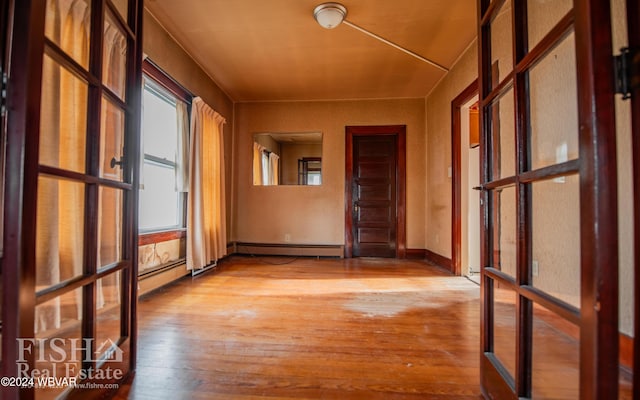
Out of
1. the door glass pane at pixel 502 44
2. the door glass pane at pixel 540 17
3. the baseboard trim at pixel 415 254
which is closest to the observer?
the door glass pane at pixel 540 17

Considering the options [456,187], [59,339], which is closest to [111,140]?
[59,339]

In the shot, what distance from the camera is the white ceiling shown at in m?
2.35

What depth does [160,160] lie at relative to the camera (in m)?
2.84

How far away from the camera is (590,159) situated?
0.59 m

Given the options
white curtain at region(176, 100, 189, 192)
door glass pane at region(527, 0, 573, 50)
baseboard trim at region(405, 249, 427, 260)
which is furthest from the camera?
baseboard trim at region(405, 249, 427, 260)

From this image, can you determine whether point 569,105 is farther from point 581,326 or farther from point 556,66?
point 581,326

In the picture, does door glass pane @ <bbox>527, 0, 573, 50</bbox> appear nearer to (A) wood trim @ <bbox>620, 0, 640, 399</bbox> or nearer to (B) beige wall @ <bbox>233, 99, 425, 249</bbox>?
(A) wood trim @ <bbox>620, 0, 640, 399</bbox>

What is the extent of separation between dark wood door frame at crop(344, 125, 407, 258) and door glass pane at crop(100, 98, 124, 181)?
3499 millimetres

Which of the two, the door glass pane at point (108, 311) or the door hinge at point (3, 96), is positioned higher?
the door hinge at point (3, 96)

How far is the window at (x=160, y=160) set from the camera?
2602 mm

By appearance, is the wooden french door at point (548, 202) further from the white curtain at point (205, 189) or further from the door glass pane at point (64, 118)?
the white curtain at point (205, 189)

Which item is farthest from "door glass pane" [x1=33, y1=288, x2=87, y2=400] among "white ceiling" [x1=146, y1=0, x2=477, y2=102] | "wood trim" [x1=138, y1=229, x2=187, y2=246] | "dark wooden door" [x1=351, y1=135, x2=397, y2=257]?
"dark wooden door" [x1=351, y1=135, x2=397, y2=257]

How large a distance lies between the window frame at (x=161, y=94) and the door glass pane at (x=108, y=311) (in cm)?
132

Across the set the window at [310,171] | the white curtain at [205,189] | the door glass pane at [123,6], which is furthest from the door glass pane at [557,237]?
the window at [310,171]
